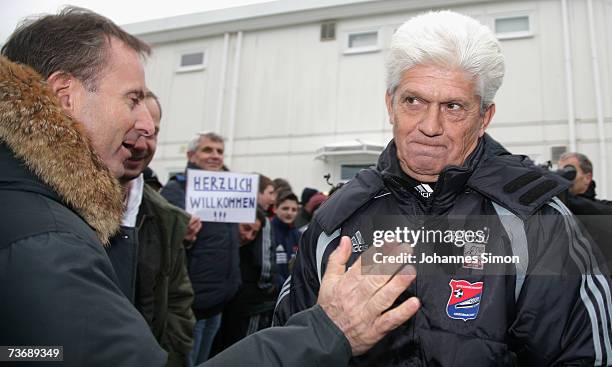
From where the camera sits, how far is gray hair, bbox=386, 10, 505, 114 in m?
1.69

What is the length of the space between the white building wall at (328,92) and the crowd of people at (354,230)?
8.93 m

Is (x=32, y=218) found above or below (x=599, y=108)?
below

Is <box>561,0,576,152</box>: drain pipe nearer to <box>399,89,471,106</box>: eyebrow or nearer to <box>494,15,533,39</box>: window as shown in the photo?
<box>494,15,533,39</box>: window

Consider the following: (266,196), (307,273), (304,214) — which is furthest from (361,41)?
(307,273)

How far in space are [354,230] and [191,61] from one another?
12.7 m

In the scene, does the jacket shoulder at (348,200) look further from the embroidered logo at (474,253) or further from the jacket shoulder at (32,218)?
the jacket shoulder at (32,218)

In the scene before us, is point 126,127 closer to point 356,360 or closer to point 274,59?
point 356,360

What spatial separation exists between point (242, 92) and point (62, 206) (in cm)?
1150

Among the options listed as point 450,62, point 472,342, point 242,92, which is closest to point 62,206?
point 472,342

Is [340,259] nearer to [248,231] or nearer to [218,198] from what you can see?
[218,198]

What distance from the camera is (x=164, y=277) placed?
9.52ft

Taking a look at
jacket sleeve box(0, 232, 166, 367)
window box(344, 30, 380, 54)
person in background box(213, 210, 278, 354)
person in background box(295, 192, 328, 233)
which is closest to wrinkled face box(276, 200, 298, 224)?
person in background box(295, 192, 328, 233)

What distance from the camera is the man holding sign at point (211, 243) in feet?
12.9

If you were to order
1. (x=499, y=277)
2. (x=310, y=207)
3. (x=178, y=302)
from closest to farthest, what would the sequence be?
(x=499, y=277) → (x=178, y=302) → (x=310, y=207)
